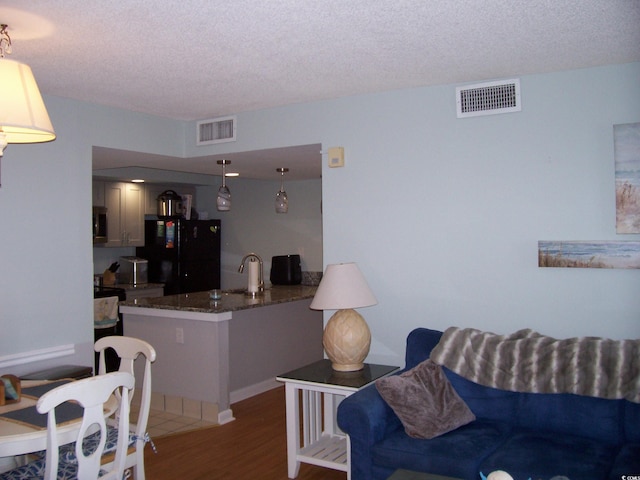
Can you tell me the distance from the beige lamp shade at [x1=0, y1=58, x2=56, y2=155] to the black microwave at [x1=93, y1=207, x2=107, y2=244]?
448 centimetres

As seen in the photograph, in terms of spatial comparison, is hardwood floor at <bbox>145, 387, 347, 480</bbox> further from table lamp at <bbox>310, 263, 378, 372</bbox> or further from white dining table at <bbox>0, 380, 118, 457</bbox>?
white dining table at <bbox>0, 380, 118, 457</bbox>

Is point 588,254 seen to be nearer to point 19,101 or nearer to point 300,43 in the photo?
point 300,43

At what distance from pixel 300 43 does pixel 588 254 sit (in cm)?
194

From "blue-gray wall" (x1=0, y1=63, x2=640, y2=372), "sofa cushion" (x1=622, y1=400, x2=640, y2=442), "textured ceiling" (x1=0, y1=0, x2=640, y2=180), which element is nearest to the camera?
"textured ceiling" (x1=0, y1=0, x2=640, y2=180)

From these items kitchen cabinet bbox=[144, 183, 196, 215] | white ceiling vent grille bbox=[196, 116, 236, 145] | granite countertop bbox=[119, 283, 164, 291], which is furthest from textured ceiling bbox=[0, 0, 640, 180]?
kitchen cabinet bbox=[144, 183, 196, 215]

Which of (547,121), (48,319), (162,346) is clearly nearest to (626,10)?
(547,121)

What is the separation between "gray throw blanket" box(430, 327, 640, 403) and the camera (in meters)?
2.83

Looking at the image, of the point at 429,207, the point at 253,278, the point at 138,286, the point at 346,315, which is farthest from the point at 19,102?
the point at 138,286

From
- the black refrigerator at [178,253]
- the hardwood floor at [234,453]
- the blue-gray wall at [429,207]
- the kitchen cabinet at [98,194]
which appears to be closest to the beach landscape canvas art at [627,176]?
the blue-gray wall at [429,207]

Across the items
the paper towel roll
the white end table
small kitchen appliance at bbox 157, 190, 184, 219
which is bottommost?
the white end table

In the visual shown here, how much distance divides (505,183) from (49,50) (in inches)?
101

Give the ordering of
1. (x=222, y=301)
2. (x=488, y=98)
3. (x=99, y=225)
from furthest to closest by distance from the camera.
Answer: (x=99, y=225), (x=222, y=301), (x=488, y=98)

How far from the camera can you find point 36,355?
3.70 m

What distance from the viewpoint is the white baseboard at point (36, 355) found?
11.6ft
